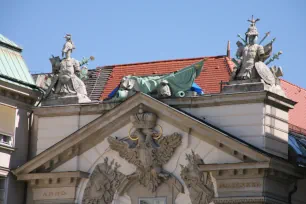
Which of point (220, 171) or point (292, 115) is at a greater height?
point (292, 115)

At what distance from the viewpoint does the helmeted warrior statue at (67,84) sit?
156 feet

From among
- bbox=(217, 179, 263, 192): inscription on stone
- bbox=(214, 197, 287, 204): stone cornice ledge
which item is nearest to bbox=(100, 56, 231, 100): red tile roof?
bbox=(217, 179, 263, 192): inscription on stone

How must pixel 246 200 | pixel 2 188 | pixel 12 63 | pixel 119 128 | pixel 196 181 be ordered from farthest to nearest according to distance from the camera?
pixel 12 63
pixel 2 188
pixel 119 128
pixel 196 181
pixel 246 200

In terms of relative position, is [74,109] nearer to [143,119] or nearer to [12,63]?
[143,119]

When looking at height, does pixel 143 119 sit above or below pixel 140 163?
above

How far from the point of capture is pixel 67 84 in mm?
47688

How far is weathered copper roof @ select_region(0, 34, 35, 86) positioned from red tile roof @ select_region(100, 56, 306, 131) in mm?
5529

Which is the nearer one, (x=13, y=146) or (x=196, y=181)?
(x=196, y=181)

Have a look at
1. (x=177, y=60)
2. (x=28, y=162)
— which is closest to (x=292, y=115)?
(x=177, y=60)

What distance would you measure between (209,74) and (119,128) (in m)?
7.14

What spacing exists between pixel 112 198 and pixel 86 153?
205 centimetres

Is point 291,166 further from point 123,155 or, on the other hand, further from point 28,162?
point 28,162

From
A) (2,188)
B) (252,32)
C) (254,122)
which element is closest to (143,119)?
(254,122)

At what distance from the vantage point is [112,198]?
149 ft
